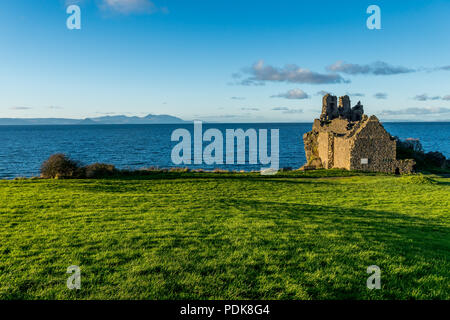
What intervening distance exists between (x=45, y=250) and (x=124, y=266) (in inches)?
115

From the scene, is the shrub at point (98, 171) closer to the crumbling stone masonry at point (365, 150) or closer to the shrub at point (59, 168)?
the shrub at point (59, 168)

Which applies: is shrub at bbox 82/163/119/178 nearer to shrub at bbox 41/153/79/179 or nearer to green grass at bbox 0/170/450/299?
shrub at bbox 41/153/79/179

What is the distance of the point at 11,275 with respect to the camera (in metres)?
7.23

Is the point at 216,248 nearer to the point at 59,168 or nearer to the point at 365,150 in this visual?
the point at 59,168

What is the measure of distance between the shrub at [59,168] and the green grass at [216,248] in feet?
31.9

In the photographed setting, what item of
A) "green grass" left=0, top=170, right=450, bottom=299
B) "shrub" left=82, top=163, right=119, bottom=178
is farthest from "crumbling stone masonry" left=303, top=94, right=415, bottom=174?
"shrub" left=82, top=163, right=119, bottom=178

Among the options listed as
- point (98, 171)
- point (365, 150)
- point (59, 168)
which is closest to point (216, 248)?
point (59, 168)

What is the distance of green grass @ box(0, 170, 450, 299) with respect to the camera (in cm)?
667

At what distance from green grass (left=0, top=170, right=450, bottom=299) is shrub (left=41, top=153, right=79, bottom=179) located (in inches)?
383

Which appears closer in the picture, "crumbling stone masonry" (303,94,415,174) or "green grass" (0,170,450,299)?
"green grass" (0,170,450,299)

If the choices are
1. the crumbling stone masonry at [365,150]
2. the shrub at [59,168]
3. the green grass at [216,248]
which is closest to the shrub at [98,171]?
the shrub at [59,168]

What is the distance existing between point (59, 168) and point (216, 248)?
23315 mm

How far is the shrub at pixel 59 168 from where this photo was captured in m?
27.2

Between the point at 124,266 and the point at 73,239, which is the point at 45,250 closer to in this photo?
the point at 73,239
